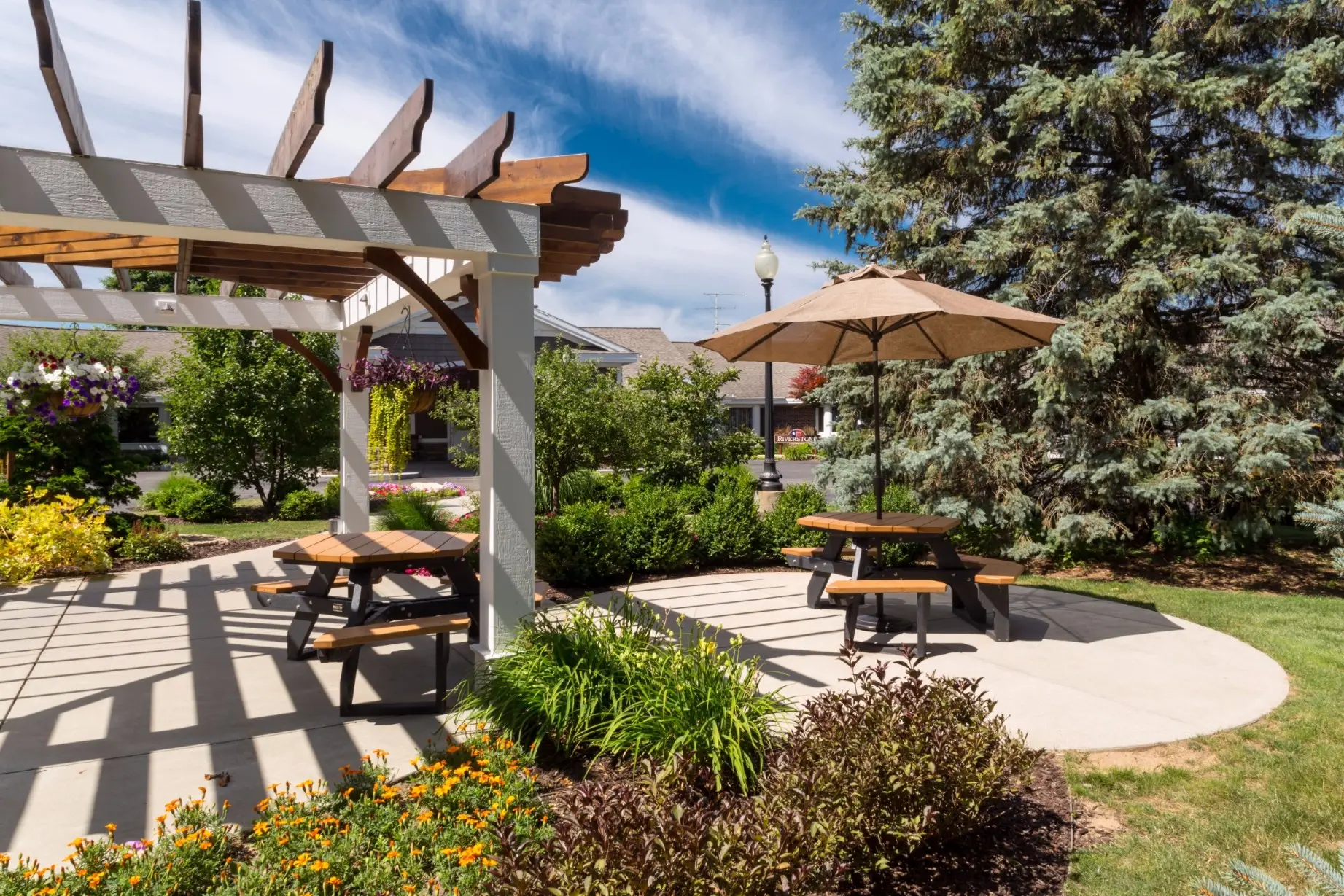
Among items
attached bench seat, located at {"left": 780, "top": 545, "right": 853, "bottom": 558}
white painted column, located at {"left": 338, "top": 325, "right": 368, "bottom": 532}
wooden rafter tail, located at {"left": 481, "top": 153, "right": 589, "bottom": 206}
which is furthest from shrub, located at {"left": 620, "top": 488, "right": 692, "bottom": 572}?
wooden rafter tail, located at {"left": 481, "top": 153, "right": 589, "bottom": 206}

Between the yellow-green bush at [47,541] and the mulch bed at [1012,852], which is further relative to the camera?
the yellow-green bush at [47,541]

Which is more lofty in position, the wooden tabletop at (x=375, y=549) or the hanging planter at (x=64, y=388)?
the hanging planter at (x=64, y=388)

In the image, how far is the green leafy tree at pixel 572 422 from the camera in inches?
394

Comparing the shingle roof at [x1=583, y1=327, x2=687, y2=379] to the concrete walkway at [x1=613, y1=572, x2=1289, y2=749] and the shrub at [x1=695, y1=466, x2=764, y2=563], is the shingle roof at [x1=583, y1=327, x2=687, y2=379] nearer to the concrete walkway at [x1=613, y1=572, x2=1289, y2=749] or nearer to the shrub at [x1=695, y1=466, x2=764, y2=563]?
the shrub at [x1=695, y1=466, x2=764, y2=563]

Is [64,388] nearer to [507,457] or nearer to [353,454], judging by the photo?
[353,454]

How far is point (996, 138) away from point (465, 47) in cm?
636

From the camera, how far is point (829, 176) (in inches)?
406

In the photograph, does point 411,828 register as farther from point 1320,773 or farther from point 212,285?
point 212,285

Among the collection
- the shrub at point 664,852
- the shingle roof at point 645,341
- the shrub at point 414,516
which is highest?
the shingle roof at point 645,341

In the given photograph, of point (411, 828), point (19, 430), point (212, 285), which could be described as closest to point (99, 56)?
point (411, 828)

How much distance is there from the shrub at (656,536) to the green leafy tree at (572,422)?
2.17 m

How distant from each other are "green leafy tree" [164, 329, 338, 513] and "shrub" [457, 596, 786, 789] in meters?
11.4

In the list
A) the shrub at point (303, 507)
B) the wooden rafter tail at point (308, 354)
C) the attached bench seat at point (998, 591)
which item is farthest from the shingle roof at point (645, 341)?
the attached bench seat at point (998, 591)

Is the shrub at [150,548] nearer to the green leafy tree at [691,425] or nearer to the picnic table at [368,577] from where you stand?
the picnic table at [368,577]
